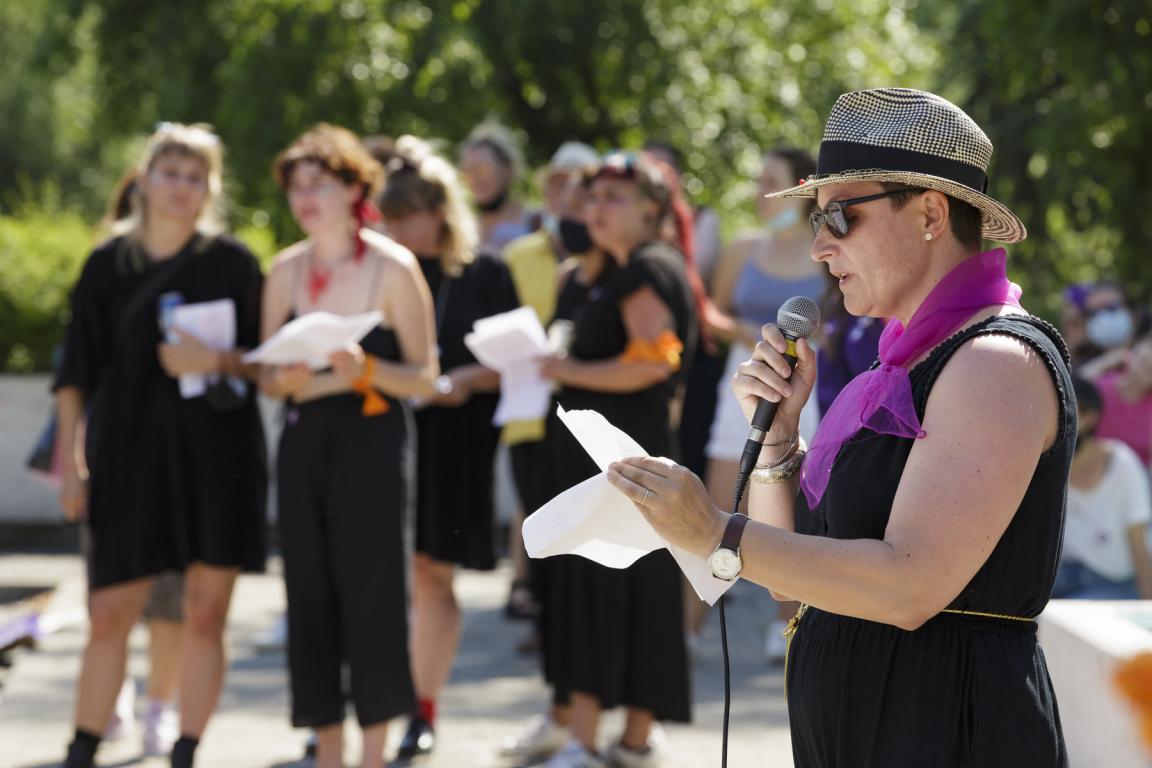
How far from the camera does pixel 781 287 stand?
24.6ft

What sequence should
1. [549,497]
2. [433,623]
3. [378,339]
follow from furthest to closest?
[433,623] → [549,497] → [378,339]

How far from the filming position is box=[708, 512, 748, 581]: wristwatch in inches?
95.3

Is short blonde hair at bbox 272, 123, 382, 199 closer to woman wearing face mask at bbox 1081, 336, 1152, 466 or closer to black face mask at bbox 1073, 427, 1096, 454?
black face mask at bbox 1073, 427, 1096, 454

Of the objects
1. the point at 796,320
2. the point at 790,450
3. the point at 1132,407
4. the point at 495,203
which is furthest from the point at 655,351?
the point at 1132,407

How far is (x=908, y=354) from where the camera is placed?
2598 millimetres

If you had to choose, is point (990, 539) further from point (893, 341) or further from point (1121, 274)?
point (1121, 274)

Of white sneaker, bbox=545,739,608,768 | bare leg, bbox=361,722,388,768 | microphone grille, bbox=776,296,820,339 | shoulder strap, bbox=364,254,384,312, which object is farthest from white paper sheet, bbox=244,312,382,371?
microphone grille, bbox=776,296,820,339

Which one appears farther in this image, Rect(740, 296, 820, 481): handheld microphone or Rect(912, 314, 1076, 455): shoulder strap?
Rect(740, 296, 820, 481): handheld microphone

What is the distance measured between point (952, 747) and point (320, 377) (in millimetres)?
3332

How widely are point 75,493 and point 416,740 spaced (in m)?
1.57

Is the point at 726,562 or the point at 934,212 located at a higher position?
the point at 934,212

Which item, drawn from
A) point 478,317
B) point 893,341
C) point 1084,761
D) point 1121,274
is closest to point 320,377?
point 478,317

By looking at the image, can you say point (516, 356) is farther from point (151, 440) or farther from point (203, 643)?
point (203, 643)

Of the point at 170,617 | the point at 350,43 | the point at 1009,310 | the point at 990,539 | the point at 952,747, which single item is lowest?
the point at 170,617
